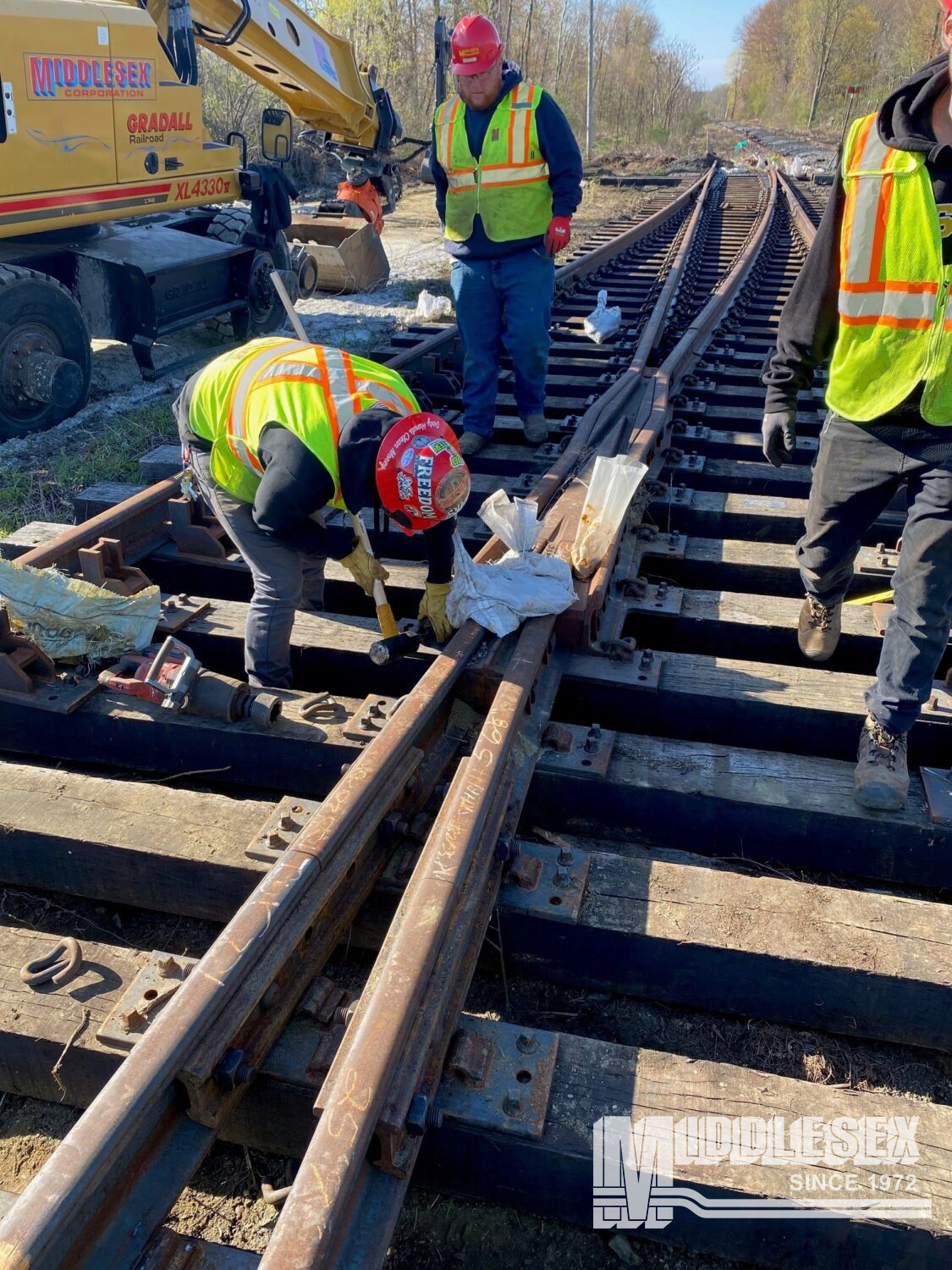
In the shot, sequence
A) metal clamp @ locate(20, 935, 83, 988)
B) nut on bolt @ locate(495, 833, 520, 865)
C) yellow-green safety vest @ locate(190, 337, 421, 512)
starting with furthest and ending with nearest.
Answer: yellow-green safety vest @ locate(190, 337, 421, 512) < nut on bolt @ locate(495, 833, 520, 865) < metal clamp @ locate(20, 935, 83, 988)

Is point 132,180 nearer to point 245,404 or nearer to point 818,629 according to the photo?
point 245,404

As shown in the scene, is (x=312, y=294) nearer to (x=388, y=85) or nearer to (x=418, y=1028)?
(x=418, y=1028)

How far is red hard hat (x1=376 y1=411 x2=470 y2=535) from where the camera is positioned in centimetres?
274

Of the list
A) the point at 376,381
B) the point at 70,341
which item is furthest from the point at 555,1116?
the point at 70,341

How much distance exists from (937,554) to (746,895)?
107cm

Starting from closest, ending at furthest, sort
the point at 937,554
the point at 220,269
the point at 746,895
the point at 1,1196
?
the point at 1,1196 < the point at 746,895 < the point at 937,554 < the point at 220,269

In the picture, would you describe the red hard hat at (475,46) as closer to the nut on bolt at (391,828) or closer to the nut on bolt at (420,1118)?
the nut on bolt at (391,828)

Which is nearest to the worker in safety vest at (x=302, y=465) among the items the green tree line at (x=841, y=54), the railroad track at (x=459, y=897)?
the railroad track at (x=459, y=897)

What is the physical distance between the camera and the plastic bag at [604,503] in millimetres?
3543

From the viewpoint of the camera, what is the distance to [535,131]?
16.2 ft

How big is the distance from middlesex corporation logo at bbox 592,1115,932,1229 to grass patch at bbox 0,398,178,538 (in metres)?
4.36

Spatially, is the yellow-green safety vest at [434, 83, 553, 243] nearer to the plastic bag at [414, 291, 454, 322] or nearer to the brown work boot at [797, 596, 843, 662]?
the brown work boot at [797, 596, 843, 662]

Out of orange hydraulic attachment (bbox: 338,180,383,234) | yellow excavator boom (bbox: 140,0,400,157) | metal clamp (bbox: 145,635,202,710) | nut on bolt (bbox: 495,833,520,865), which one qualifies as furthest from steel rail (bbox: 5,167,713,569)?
orange hydraulic attachment (bbox: 338,180,383,234)

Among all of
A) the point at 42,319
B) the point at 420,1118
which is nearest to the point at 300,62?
the point at 42,319
